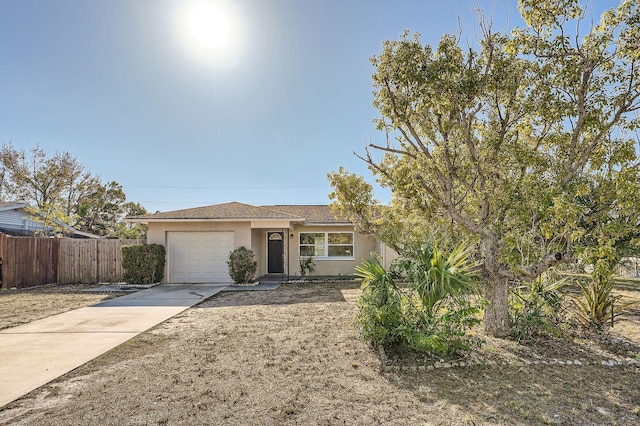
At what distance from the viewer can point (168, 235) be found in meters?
15.8

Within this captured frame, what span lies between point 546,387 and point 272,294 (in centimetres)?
909

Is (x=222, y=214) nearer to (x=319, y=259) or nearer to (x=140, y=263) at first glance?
(x=140, y=263)

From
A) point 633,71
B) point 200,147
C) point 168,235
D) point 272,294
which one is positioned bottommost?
point 272,294

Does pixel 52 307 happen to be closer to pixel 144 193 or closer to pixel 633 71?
pixel 633 71

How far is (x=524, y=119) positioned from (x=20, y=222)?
26.0 m

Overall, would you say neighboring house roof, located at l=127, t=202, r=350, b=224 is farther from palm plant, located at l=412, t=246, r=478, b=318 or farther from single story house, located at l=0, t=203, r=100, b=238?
palm plant, located at l=412, t=246, r=478, b=318

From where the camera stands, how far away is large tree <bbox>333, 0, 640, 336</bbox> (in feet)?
18.1

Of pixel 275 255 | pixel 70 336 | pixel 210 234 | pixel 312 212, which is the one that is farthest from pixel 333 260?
pixel 70 336

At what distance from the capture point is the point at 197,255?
15734mm

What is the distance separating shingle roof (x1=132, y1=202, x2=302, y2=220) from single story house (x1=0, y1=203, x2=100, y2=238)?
9.50m

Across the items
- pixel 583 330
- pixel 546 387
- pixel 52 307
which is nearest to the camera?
pixel 546 387

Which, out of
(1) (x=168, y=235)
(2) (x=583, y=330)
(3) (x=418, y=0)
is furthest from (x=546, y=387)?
(1) (x=168, y=235)

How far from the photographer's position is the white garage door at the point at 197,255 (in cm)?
1566

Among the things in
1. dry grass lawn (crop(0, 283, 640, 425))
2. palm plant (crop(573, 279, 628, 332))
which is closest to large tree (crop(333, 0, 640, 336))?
palm plant (crop(573, 279, 628, 332))
